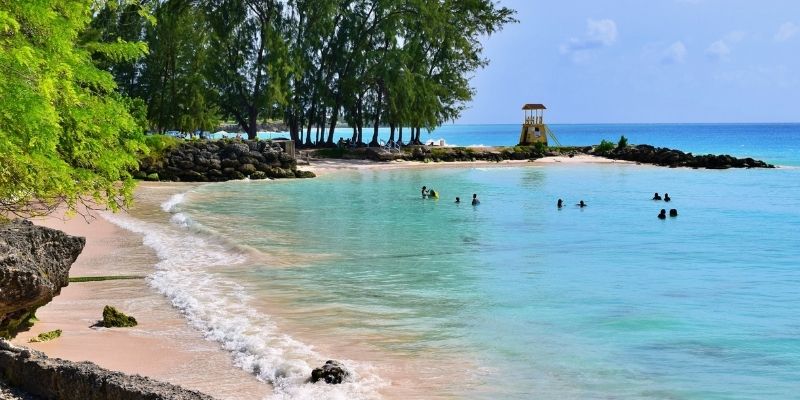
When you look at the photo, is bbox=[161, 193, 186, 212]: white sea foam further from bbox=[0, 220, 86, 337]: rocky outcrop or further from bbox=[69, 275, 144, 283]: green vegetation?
bbox=[0, 220, 86, 337]: rocky outcrop

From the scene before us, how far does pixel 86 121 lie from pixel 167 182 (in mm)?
39032

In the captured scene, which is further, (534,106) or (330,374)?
(534,106)

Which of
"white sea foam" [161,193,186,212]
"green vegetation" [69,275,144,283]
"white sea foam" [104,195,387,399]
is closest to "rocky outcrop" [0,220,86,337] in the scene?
"white sea foam" [104,195,387,399]

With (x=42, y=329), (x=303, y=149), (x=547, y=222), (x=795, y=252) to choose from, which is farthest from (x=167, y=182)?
(x=42, y=329)

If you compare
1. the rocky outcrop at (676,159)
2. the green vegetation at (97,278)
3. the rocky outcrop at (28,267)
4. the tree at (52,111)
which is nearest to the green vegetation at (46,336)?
the rocky outcrop at (28,267)

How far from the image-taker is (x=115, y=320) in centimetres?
1248

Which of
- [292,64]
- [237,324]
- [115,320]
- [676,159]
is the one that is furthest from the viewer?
[676,159]

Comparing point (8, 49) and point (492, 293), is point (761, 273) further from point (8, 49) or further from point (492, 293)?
point (8, 49)

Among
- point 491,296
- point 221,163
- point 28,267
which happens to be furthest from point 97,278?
point 221,163

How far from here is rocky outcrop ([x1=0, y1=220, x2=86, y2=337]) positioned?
9359mm

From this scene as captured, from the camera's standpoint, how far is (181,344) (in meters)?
11.7

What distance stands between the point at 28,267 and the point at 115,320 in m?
3.09

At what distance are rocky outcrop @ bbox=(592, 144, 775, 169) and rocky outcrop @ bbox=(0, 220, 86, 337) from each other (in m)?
71.5

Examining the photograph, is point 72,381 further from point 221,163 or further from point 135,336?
point 221,163
